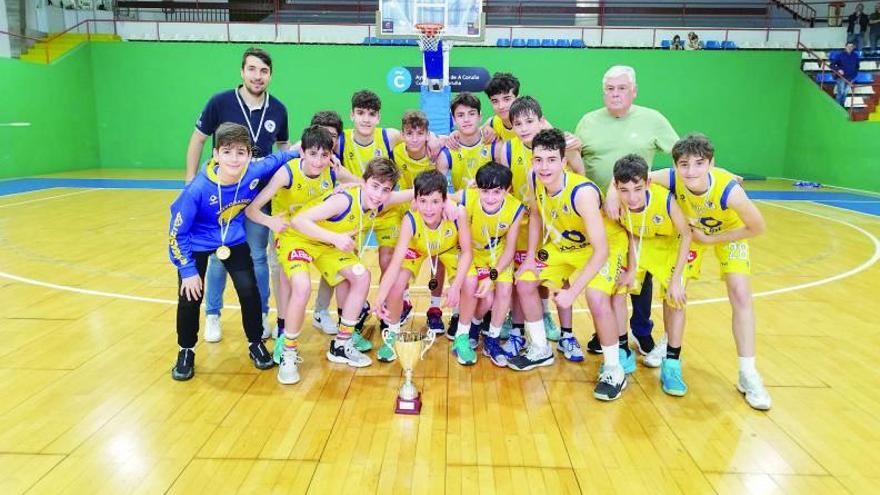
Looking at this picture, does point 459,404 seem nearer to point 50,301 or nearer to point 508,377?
point 508,377

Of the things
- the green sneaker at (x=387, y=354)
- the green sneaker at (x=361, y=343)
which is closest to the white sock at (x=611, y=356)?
the green sneaker at (x=387, y=354)

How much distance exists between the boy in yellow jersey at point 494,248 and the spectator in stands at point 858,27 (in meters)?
16.2

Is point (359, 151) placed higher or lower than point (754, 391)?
higher

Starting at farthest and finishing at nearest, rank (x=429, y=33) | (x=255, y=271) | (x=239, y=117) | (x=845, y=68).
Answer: (x=845, y=68) < (x=429, y=33) < (x=255, y=271) < (x=239, y=117)

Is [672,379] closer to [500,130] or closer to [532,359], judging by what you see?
[532,359]

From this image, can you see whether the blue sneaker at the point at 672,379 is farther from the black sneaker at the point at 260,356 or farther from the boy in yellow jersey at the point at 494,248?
the black sneaker at the point at 260,356

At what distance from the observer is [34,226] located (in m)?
7.65

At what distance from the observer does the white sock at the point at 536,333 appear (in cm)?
362

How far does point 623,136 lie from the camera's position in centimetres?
370

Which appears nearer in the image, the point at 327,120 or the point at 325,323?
the point at 327,120

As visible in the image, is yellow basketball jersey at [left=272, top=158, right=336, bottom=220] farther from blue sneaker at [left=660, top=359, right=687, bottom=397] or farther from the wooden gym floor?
blue sneaker at [left=660, top=359, right=687, bottom=397]

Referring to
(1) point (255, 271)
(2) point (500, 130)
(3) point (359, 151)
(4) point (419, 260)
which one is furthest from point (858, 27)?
(1) point (255, 271)

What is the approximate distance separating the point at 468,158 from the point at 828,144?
43.5 ft

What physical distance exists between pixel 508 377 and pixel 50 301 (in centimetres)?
363
